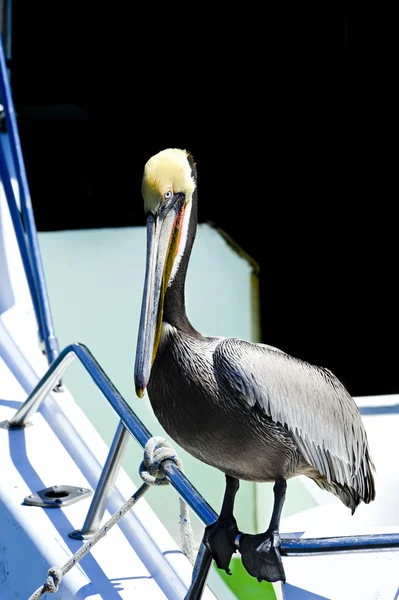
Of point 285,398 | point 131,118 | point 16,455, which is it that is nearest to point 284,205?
point 131,118

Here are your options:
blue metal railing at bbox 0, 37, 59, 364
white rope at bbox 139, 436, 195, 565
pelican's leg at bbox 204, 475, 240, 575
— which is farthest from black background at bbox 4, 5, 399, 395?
pelican's leg at bbox 204, 475, 240, 575

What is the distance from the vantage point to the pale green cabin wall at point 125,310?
267 centimetres

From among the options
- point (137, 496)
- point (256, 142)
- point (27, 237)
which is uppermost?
point (27, 237)

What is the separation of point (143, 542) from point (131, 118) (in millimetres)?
2531

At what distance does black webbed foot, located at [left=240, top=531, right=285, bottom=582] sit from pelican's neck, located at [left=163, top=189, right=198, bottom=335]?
27 centimetres

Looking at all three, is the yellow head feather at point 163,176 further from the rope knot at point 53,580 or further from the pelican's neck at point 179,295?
the rope knot at point 53,580

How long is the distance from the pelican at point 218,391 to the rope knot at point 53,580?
0.23 metres

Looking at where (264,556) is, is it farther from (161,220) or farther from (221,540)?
(161,220)

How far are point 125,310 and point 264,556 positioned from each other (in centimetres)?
202

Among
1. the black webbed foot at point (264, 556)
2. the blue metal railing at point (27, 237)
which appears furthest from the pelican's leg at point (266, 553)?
the blue metal railing at point (27, 237)

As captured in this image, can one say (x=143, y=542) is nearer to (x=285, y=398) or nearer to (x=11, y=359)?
(x=285, y=398)

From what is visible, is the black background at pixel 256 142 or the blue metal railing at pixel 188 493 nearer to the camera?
the blue metal railing at pixel 188 493

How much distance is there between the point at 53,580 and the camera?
1143mm

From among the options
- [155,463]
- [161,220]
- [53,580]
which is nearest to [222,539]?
[155,463]
